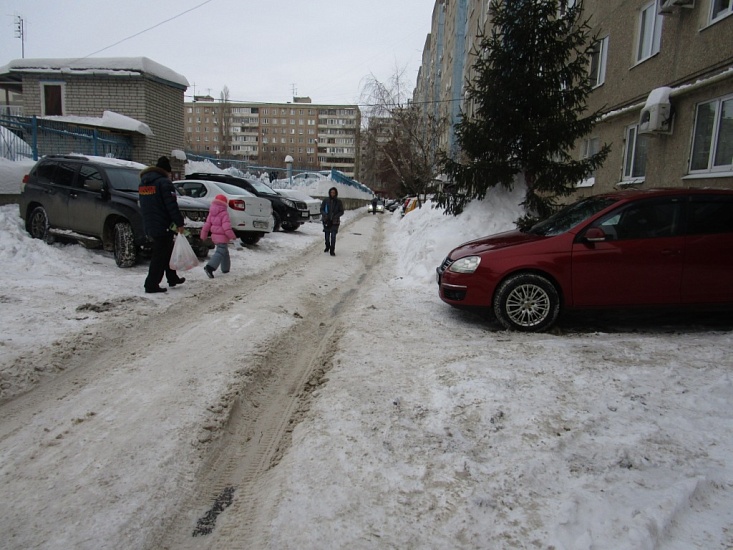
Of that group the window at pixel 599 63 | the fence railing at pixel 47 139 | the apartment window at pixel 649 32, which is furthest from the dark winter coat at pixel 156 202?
the window at pixel 599 63

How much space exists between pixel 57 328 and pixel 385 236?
14.6 meters

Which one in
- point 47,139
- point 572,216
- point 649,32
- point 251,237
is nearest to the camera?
point 572,216

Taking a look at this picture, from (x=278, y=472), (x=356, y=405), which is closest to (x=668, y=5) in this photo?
(x=356, y=405)

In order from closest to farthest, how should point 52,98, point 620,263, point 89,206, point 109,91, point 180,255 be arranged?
point 620,263
point 180,255
point 89,206
point 109,91
point 52,98

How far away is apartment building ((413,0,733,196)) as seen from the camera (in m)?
8.37

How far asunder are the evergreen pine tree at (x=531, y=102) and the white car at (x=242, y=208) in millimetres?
5365

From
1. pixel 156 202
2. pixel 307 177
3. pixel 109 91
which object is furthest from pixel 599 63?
pixel 307 177

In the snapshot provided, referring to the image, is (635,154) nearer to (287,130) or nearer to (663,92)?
(663,92)

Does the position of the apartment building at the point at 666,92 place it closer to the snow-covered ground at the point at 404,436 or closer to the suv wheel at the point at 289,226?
the snow-covered ground at the point at 404,436

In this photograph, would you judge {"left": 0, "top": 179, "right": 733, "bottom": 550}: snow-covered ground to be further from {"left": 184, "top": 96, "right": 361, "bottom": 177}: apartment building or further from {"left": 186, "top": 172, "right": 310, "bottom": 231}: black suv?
{"left": 184, "top": 96, "right": 361, "bottom": 177}: apartment building

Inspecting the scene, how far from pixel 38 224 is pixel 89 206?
5.48 ft

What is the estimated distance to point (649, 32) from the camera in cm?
1092

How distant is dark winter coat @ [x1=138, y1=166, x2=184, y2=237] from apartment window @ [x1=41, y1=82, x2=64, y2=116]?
15903 mm

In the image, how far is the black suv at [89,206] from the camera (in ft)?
26.5
